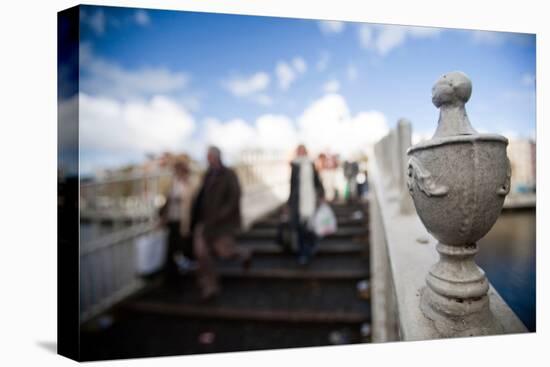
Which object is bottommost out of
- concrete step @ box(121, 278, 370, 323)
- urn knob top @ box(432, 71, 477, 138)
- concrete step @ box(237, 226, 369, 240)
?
concrete step @ box(121, 278, 370, 323)

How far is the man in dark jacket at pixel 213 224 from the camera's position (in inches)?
107

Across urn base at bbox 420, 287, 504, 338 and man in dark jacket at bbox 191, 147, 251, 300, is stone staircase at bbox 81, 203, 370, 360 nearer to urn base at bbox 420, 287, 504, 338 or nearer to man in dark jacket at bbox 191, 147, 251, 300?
man in dark jacket at bbox 191, 147, 251, 300

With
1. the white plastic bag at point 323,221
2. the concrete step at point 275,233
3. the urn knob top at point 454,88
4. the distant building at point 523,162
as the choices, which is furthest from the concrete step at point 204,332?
the urn knob top at point 454,88

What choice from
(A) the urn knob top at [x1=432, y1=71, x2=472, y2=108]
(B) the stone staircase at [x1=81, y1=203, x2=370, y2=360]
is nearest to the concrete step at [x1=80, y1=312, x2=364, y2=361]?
(B) the stone staircase at [x1=81, y1=203, x2=370, y2=360]

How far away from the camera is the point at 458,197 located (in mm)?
1276

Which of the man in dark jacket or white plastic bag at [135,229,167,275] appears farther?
white plastic bag at [135,229,167,275]

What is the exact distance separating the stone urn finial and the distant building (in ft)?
4.55

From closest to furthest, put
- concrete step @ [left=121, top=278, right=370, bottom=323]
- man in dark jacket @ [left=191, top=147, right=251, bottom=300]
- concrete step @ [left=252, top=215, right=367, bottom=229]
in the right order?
concrete step @ [left=121, top=278, right=370, bottom=323] < man in dark jacket @ [left=191, top=147, right=251, bottom=300] < concrete step @ [left=252, top=215, right=367, bottom=229]

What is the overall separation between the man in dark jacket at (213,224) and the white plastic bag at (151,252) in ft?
1.73

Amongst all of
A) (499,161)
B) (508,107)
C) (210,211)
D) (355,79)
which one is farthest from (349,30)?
(210,211)

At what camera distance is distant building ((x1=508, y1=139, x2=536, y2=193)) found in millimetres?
2387

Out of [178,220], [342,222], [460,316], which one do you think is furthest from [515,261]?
[178,220]

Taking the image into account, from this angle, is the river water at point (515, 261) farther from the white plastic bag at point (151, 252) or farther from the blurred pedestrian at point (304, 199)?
the white plastic bag at point (151, 252)

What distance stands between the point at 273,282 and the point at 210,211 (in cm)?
86
